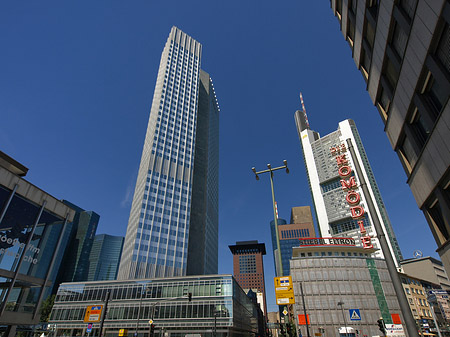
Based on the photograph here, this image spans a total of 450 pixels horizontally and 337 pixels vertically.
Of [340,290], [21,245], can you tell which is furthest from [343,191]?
[21,245]

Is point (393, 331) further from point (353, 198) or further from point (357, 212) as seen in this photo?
point (353, 198)

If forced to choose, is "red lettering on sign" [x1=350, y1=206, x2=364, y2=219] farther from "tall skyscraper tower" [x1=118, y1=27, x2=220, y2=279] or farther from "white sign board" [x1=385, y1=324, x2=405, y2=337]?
"white sign board" [x1=385, y1=324, x2=405, y2=337]

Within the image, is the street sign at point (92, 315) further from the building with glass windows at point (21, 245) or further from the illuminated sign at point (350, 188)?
the illuminated sign at point (350, 188)

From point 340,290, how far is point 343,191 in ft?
188

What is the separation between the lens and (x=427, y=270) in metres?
109

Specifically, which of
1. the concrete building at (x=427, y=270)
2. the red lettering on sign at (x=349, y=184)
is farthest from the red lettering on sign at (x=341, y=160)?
the concrete building at (x=427, y=270)

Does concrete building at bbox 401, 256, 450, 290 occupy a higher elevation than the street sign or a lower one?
higher

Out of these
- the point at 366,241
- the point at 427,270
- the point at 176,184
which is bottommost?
the point at 427,270

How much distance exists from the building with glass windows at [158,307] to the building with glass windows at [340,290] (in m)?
22.7

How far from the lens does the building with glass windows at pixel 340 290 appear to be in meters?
66.9

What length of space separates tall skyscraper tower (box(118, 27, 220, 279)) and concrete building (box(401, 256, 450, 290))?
9463 centimetres

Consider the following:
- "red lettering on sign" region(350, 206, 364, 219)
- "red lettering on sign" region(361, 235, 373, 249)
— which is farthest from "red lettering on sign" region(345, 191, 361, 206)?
"red lettering on sign" region(361, 235, 373, 249)

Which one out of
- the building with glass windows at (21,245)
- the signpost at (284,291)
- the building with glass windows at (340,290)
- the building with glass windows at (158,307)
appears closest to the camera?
the signpost at (284,291)

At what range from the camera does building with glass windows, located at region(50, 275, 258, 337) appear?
55.8 metres
